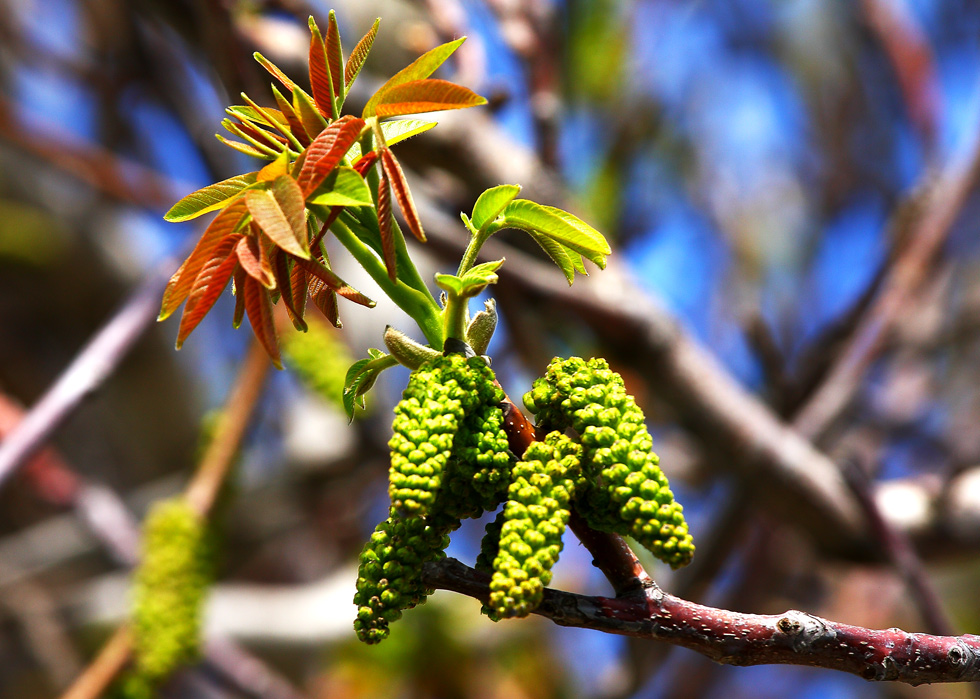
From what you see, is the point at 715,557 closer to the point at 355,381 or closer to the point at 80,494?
the point at 355,381

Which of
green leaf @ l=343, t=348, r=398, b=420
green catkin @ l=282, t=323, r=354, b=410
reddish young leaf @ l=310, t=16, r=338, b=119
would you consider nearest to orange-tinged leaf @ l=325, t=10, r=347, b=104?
reddish young leaf @ l=310, t=16, r=338, b=119

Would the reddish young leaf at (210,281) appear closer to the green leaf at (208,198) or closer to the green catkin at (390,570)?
the green leaf at (208,198)

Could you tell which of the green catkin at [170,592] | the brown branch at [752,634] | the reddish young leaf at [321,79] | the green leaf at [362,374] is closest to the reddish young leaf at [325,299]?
the green leaf at [362,374]

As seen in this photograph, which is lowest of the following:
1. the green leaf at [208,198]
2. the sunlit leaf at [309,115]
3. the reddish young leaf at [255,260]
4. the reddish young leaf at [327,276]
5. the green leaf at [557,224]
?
the reddish young leaf at [255,260]

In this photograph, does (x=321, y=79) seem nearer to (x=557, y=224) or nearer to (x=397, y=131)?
(x=397, y=131)

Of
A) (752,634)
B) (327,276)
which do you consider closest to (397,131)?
(327,276)

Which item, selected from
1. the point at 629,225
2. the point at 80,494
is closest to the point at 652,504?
the point at 629,225
